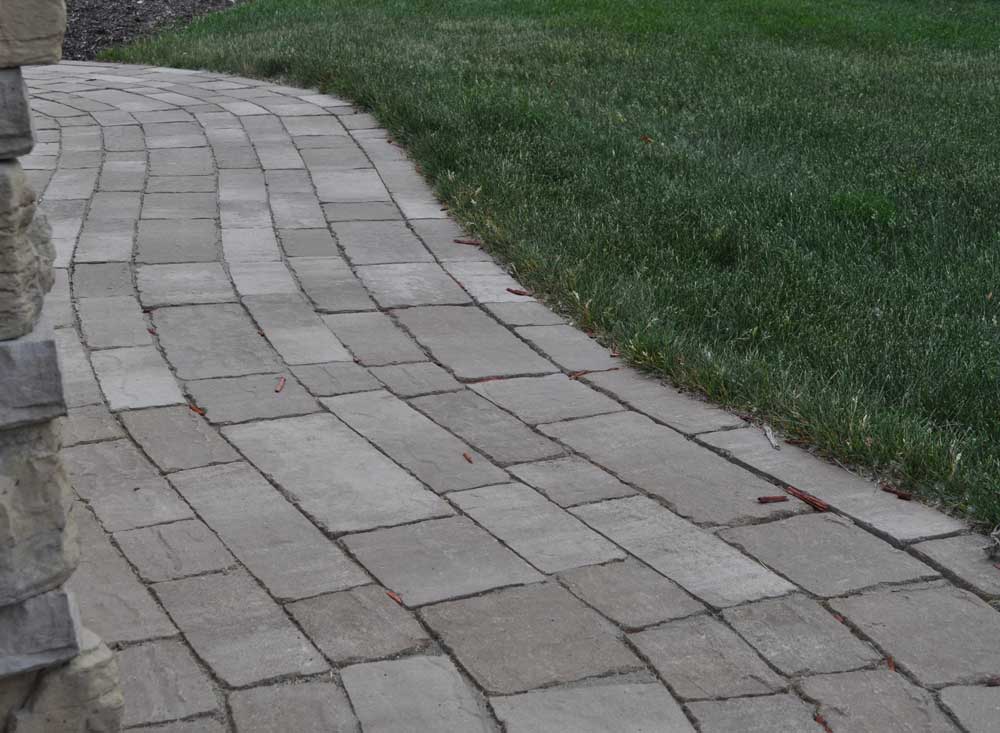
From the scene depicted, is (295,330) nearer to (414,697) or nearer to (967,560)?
(414,697)

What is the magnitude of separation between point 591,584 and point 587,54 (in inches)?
272

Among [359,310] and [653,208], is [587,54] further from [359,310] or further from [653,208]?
[359,310]

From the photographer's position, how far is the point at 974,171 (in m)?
6.61

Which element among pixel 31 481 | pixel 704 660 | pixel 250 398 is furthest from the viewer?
pixel 250 398

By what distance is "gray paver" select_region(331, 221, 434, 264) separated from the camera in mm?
5430

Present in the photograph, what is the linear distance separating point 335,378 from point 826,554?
70.9 inches

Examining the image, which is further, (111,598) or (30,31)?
(111,598)

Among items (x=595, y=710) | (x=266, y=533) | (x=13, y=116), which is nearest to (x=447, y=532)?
(x=266, y=533)

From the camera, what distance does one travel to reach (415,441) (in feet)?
12.3

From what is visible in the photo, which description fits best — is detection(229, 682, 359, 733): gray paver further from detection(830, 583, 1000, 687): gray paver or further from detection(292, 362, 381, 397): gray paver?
detection(292, 362, 381, 397): gray paver

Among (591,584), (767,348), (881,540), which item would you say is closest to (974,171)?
(767,348)

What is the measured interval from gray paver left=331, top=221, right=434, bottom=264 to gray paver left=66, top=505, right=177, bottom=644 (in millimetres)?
2400

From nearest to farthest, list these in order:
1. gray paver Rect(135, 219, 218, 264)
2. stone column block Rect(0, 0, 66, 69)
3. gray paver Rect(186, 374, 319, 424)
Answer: stone column block Rect(0, 0, 66, 69)
gray paver Rect(186, 374, 319, 424)
gray paver Rect(135, 219, 218, 264)

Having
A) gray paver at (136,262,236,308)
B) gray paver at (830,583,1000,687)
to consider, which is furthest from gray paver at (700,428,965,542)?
gray paver at (136,262,236,308)
